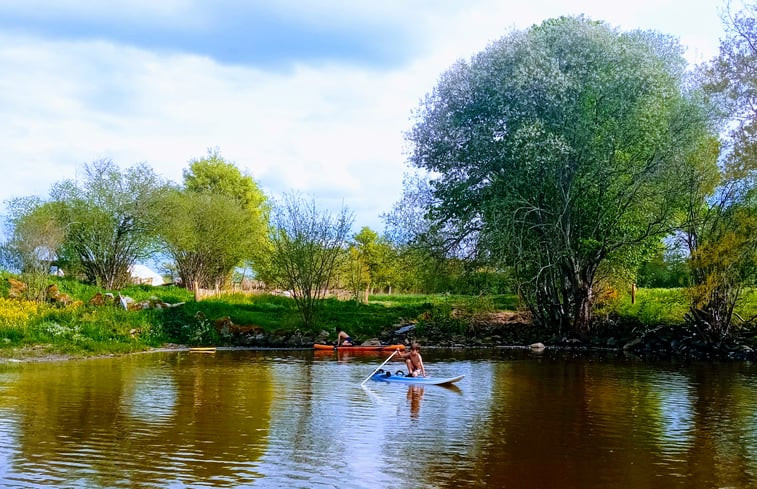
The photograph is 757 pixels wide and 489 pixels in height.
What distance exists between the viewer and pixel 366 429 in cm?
1292

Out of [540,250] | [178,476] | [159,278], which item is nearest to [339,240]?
[540,250]

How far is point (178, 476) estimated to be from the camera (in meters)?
9.45

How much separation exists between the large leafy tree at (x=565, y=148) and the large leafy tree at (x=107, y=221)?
59.4 ft

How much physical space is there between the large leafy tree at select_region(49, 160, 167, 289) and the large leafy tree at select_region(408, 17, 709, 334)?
713 inches

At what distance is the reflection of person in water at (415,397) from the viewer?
1516 centimetres

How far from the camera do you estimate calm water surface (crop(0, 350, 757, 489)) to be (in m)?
9.68

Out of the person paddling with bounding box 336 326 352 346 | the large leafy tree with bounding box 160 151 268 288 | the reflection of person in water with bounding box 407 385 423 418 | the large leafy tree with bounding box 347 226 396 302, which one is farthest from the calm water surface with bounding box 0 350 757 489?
the large leafy tree with bounding box 160 151 268 288

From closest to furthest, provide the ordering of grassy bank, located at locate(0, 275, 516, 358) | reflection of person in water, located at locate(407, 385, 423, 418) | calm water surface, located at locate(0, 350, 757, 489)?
calm water surface, located at locate(0, 350, 757, 489), reflection of person in water, located at locate(407, 385, 423, 418), grassy bank, located at locate(0, 275, 516, 358)

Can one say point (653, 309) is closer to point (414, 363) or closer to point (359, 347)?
point (359, 347)

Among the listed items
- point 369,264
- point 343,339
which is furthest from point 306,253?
point 369,264

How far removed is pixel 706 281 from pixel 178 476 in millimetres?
23396

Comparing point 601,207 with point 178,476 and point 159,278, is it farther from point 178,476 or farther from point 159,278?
point 159,278

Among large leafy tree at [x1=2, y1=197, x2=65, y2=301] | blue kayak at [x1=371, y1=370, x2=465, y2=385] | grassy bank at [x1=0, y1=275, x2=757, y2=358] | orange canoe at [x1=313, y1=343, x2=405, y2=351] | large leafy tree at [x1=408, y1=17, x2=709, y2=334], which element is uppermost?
large leafy tree at [x1=408, y1=17, x2=709, y2=334]

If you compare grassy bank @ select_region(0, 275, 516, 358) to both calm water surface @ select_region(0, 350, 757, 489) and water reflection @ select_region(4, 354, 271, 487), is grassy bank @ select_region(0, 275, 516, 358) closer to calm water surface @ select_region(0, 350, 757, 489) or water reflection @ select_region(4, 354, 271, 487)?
calm water surface @ select_region(0, 350, 757, 489)
